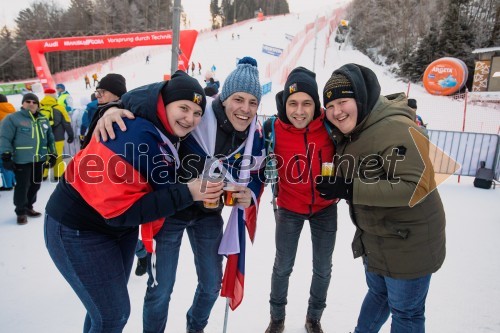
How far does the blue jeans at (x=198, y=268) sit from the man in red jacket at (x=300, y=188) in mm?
561

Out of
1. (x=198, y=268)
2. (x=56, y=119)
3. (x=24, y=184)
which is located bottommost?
(x=24, y=184)

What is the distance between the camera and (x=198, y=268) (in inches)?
91.4

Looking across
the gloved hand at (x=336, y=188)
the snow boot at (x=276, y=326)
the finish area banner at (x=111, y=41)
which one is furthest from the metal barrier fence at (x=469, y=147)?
the finish area banner at (x=111, y=41)

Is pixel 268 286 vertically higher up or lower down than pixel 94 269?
lower down

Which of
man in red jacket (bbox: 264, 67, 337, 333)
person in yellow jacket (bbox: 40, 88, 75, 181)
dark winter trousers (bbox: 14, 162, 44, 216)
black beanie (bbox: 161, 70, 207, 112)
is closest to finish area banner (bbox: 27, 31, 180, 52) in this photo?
person in yellow jacket (bbox: 40, 88, 75, 181)

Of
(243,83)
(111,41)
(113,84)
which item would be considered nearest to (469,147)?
(243,83)

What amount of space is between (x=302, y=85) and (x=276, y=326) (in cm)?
202

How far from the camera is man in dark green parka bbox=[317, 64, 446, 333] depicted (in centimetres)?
169

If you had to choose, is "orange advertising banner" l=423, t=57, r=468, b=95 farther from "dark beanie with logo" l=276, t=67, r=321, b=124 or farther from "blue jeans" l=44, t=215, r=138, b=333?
"blue jeans" l=44, t=215, r=138, b=333

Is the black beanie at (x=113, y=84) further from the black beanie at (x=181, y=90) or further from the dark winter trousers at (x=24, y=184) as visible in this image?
the dark winter trousers at (x=24, y=184)

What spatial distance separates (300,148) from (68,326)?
96.9 inches

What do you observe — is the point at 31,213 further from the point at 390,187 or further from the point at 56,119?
the point at 390,187

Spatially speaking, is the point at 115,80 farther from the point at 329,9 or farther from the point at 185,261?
the point at 329,9

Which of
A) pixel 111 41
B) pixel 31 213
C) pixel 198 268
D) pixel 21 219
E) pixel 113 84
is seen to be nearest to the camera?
pixel 198 268
